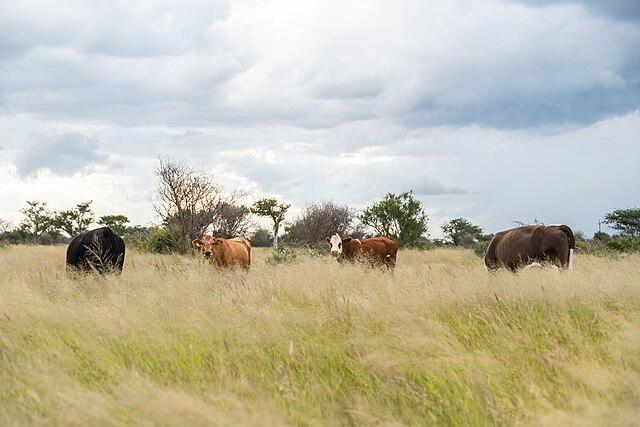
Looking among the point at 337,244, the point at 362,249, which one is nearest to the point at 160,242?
the point at 337,244

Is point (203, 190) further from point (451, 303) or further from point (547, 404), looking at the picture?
point (547, 404)

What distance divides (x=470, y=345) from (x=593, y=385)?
1.55 m

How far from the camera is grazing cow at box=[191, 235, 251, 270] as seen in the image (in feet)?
49.5

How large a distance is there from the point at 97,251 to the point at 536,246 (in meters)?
9.01

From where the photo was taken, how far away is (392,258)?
19.5 metres

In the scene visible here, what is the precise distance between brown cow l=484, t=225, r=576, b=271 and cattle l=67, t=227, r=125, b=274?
8109 mm

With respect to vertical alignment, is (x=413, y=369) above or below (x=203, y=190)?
below


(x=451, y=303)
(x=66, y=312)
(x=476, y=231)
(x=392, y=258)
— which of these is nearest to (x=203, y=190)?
(x=392, y=258)

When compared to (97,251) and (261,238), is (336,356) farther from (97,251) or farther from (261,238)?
(261,238)

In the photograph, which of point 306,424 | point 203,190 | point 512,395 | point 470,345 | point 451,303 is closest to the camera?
point 306,424

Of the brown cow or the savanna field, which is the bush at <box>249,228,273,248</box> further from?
the savanna field

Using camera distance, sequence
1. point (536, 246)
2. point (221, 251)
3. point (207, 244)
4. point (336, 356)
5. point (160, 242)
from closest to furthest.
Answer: point (336, 356), point (536, 246), point (207, 244), point (221, 251), point (160, 242)

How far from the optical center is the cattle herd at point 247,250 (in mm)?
13164

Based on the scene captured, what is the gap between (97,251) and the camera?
14.3 m
